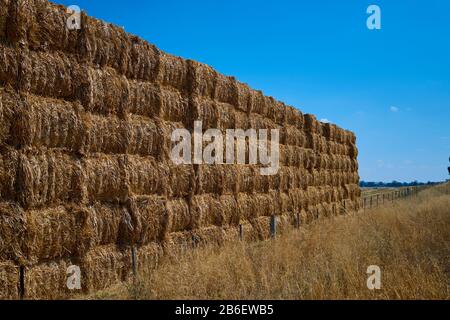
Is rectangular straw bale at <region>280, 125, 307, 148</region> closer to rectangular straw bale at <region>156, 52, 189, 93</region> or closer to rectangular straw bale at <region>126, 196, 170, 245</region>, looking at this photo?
rectangular straw bale at <region>156, 52, 189, 93</region>

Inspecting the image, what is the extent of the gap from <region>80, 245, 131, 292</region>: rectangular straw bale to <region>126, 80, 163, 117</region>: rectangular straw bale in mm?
2804

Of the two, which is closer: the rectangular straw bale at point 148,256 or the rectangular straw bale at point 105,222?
the rectangular straw bale at point 105,222

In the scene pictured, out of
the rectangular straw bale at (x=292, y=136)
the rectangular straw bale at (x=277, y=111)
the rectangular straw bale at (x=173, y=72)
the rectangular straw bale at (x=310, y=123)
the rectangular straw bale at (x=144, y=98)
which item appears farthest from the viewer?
the rectangular straw bale at (x=310, y=123)

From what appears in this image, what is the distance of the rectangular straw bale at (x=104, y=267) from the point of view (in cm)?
902

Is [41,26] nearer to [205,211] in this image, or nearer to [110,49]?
[110,49]

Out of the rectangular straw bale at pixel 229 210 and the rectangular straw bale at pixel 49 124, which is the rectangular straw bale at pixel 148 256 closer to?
the rectangular straw bale at pixel 49 124

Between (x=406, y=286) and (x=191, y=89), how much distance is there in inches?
267

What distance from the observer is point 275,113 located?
17484 mm

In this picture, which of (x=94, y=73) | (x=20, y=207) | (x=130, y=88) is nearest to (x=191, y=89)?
(x=130, y=88)

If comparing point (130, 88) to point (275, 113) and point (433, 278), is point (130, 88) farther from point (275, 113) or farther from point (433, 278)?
point (275, 113)

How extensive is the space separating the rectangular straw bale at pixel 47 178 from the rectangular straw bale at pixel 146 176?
134 centimetres

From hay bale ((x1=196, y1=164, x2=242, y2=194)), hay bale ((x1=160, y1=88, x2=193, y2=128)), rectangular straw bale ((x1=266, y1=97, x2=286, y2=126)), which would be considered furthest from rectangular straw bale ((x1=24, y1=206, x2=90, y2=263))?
rectangular straw bale ((x1=266, y1=97, x2=286, y2=126))

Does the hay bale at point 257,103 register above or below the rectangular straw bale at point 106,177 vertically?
above

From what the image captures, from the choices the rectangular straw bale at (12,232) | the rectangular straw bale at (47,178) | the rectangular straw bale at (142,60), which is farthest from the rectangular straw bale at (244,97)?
the rectangular straw bale at (12,232)
